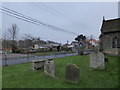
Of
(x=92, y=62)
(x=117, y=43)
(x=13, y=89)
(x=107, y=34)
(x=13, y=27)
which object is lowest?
(x=13, y=89)

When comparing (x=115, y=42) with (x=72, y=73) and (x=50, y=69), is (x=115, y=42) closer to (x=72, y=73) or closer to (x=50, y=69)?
(x=50, y=69)

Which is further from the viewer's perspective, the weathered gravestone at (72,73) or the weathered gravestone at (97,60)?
the weathered gravestone at (97,60)

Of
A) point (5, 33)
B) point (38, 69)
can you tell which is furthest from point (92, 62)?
point (5, 33)

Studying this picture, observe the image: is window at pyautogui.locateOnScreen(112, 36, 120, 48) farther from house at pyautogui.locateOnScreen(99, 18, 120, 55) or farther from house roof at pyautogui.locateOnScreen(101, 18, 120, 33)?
house roof at pyautogui.locateOnScreen(101, 18, 120, 33)

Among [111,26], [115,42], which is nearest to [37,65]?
[115,42]

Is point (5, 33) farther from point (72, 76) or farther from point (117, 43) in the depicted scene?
point (72, 76)

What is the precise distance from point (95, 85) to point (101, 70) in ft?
12.8

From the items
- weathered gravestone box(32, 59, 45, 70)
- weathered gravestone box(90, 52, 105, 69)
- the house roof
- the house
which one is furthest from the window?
weathered gravestone box(32, 59, 45, 70)

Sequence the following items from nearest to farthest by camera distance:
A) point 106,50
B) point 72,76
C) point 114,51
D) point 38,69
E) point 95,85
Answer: point 95,85
point 72,76
point 38,69
point 114,51
point 106,50

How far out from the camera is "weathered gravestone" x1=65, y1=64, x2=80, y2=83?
24.2 feet

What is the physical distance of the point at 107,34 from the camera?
26.9m

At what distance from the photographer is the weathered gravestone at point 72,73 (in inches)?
290

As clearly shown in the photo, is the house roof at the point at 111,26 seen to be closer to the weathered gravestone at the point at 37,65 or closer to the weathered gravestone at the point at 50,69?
the weathered gravestone at the point at 37,65

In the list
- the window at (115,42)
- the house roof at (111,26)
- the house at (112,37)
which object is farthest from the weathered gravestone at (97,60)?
the house roof at (111,26)
